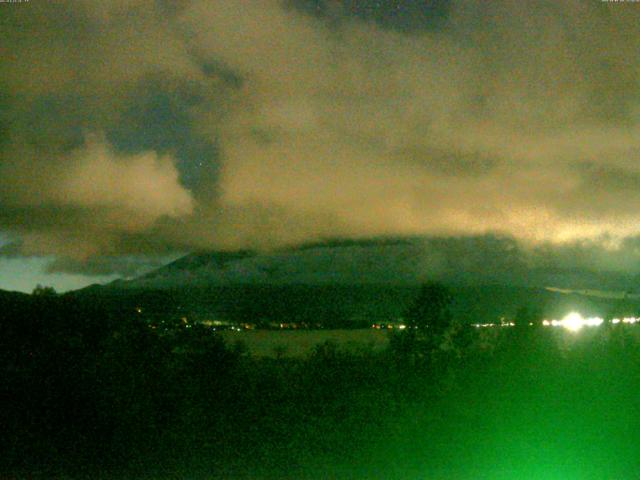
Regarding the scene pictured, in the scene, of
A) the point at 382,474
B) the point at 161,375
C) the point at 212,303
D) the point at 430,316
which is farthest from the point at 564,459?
the point at 212,303

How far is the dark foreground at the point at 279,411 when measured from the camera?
10.6 meters

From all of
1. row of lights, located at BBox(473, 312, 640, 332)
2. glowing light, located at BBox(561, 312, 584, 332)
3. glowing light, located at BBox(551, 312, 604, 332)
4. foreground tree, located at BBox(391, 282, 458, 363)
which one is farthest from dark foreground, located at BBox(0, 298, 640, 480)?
glowing light, located at BBox(561, 312, 584, 332)

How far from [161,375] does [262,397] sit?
1851mm

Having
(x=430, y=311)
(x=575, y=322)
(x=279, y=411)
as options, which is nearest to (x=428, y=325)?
(x=430, y=311)

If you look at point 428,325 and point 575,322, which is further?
point 575,322

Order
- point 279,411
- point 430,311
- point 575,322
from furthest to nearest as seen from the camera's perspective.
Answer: point 575,322
point 430,311
point 279,411

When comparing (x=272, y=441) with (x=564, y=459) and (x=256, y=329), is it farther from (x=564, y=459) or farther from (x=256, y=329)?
(x=256, y=329)

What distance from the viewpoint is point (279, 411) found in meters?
13.0

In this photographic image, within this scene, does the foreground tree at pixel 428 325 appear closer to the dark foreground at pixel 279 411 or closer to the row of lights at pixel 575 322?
the dark foreground at pixel 279 411

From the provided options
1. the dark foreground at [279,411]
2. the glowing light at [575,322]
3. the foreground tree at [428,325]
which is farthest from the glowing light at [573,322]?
the foreground tree at [428,325]

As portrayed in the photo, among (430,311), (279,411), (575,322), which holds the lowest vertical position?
(279,411)

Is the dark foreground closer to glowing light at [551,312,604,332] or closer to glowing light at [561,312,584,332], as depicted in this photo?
glowing light at [551,312,604,332]

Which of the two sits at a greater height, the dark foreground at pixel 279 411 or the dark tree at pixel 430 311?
the dark tree at pixel 430 311

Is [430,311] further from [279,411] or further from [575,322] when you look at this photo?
[575,322]
